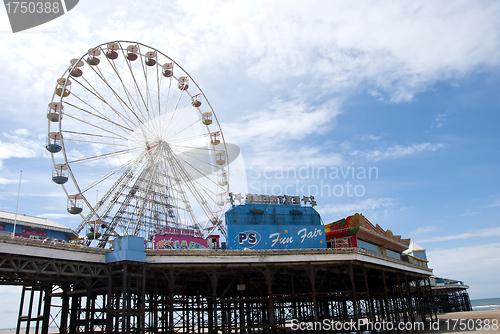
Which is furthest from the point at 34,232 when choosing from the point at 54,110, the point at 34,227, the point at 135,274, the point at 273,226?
the point at 273,226

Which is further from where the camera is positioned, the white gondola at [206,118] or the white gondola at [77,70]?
the white gondola at [206,118]

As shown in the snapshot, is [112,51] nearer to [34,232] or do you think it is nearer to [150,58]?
[150,58]

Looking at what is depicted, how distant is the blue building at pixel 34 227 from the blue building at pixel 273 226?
22636 millimetres

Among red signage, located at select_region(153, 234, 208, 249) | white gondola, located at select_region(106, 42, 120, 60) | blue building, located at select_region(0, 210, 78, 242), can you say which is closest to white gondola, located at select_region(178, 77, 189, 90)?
white gondola, located at select_region(106, 42, 120, 60)

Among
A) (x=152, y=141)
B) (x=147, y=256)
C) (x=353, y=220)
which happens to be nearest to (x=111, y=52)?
(x=152, y=141)

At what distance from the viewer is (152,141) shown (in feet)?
153

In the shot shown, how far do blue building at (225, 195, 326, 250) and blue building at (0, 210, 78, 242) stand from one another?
22.6m

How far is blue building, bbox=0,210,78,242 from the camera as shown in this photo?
158ft

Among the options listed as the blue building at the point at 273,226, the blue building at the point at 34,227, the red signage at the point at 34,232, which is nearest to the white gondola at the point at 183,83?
the blue building at the point at 273,226

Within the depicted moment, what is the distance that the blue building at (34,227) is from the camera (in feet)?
158

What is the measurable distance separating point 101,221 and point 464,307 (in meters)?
114

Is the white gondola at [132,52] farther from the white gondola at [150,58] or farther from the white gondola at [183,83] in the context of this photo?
the white gondola at [183,83]

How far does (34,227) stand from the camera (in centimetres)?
5178

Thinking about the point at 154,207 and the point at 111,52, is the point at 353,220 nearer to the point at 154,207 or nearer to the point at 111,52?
the point at 154,207
